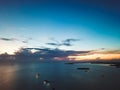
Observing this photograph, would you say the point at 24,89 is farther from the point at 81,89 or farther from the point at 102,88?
the point at 102,88

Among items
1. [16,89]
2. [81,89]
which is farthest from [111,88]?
[16,89]

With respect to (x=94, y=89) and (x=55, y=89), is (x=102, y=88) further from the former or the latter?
(x=55, y=89)

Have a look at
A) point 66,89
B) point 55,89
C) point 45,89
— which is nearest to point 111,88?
point 66,89

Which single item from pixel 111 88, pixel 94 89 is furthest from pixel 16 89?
pixel 111 88

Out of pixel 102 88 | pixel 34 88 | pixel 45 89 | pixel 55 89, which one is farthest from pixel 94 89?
pixel 34 88

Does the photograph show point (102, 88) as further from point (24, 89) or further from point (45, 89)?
point (24, 89)

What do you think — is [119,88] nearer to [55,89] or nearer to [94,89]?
[94,89]
